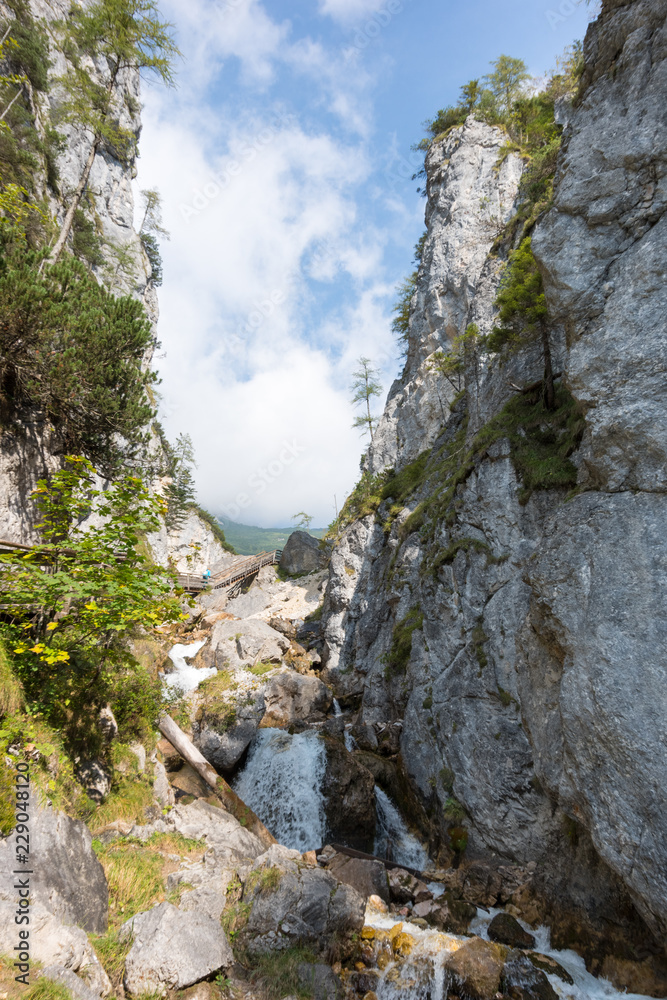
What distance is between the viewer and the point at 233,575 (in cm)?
4356

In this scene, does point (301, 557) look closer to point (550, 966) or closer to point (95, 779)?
point (95, 779)

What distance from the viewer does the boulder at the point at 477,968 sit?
25.0 ft

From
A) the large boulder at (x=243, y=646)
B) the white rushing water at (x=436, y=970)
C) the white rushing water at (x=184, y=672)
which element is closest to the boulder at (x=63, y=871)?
the white rushing water at (x=436, y=970)

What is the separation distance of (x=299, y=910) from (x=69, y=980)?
4553 mm

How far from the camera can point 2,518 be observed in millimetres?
12398

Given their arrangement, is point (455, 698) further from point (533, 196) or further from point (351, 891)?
point (533, 196)

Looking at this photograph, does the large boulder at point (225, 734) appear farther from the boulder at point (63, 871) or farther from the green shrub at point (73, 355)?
the green shrub at point (73, 355)

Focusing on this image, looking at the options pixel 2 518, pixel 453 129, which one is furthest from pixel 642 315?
pixel 453 129

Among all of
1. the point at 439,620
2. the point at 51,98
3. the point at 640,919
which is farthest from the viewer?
the point at 51,98

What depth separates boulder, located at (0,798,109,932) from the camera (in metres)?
5.76

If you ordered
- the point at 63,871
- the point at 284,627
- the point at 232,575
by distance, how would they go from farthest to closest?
the point at 232,575, the point at 284,627, the point at 63,871

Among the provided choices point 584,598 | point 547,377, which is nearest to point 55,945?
point 584,598

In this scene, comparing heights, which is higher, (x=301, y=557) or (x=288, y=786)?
(x=301, y=557)

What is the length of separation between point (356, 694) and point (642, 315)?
21048mm
